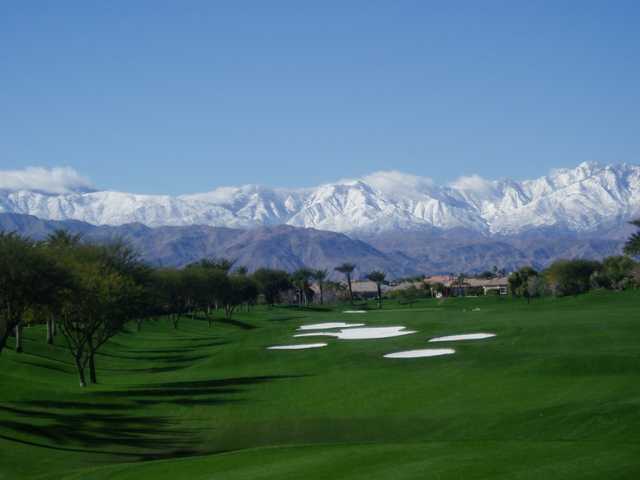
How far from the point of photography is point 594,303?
9300cm

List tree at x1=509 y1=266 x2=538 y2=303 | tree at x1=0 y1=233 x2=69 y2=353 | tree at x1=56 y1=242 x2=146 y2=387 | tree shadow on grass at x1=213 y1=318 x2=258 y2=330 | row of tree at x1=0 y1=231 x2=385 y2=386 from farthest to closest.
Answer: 1. tree at x1=509 y1=266 x2=538 y2=303
2. tree shadow on grass at x1=213 y1=318 x2=258 y2=330
3. tree at x1=56 y1=242 x2=146 y2=387
4. row of tree at x1=0 y1=231 x2=385 y2=386
5. tree at x1=0 y1=233 x2=69 y2=353

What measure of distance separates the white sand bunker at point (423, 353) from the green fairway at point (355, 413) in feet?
3.16

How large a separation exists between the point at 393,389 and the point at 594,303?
191ft

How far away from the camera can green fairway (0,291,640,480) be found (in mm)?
23531

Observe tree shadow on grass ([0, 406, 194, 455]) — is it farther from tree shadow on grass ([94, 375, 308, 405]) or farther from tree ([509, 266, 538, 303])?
tree ([509, 266, 538, 303])

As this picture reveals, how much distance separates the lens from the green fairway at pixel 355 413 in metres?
23.5

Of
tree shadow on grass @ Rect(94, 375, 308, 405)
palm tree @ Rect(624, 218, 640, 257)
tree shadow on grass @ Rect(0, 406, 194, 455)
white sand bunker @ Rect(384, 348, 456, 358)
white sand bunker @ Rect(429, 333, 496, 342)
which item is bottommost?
tree shadow on grass @ Rect(0, 406, 194, 455)

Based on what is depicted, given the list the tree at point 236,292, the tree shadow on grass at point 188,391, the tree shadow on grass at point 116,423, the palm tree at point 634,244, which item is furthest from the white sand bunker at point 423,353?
the tree at point 236,292

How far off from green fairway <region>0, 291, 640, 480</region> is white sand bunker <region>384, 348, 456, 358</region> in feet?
3.16

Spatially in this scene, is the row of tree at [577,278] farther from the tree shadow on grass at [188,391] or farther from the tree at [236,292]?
the tree shadow on grass at [188,391]

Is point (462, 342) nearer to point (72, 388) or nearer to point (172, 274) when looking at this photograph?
point (72, 388)

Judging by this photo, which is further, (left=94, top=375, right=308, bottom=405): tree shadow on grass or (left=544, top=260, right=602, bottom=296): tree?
(left=544, top=260, right=602, bottom=296): tree

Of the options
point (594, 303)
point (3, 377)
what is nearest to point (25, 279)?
point (3, 377)

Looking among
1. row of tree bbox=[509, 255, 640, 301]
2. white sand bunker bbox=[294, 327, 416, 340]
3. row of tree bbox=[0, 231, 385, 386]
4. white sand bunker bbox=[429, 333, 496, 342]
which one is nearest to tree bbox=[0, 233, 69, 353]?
row of tree bbox=[0, 231, 385, 386]
